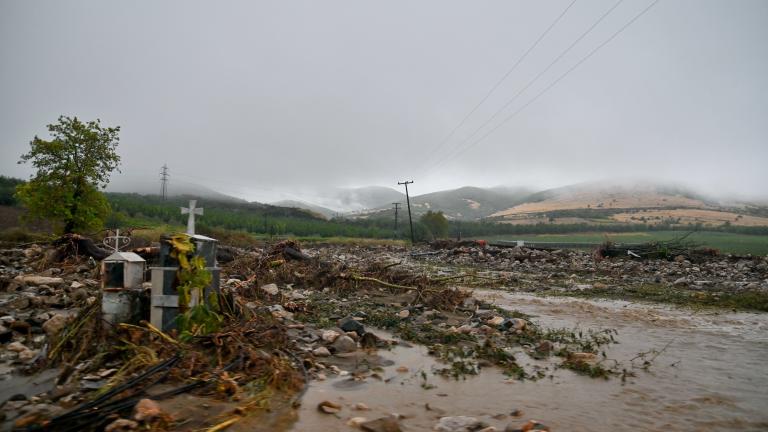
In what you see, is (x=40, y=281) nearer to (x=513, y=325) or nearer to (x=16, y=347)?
(x=16, y=347)

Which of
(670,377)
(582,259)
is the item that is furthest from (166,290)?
(582,259)

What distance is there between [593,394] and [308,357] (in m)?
2.99

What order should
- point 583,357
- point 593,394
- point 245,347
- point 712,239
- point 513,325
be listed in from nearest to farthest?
1. point 593,394
2. point 245,347
3. point 583,357
4. point 513,325
5. point 712,239

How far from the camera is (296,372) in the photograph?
4.33 metres

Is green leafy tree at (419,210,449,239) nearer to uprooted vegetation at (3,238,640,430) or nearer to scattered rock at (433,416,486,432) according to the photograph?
uprooted vegetation at (3,238,640,430)

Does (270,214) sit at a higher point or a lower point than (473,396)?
higher

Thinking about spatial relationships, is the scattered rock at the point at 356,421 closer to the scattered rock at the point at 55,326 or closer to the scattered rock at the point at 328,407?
the scattered rock at the point at 328,407

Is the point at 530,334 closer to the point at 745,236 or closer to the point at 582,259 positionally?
the point at 582,259

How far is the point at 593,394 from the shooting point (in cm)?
421

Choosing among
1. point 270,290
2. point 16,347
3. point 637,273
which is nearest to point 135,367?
point 16,347

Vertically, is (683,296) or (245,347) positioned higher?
(245,347)

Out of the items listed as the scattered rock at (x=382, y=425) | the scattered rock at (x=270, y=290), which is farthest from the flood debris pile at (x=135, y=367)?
the scattered rock at (x=270, y=290)

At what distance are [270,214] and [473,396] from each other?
3303 inches

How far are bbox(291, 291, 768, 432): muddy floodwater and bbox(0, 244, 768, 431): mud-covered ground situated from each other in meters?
0.03
